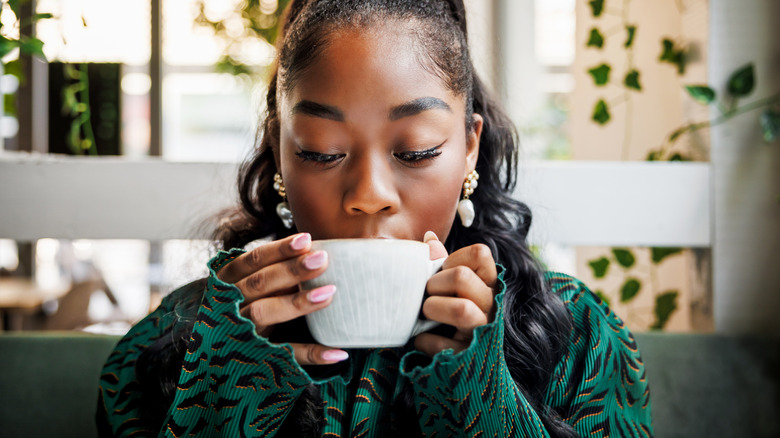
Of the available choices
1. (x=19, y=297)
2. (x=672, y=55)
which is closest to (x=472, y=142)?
(x=672, y=55)

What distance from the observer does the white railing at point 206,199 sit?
1.25 metres

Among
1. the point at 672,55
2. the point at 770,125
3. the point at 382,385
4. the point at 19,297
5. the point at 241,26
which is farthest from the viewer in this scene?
the point at 19,297

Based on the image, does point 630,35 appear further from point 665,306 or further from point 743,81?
point 665,306

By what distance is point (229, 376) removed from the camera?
26.9 inches

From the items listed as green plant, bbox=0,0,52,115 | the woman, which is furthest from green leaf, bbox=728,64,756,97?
green plant, bbox=0,0,52,115

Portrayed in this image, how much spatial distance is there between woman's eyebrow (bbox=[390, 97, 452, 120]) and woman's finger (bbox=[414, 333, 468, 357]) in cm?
27

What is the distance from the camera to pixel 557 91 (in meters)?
3.87

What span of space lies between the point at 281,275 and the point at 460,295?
0.60 feet

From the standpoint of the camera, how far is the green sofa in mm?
1079

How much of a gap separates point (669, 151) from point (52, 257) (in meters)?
5.09

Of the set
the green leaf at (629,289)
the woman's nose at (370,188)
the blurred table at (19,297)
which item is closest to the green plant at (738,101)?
the green leaf at (629,289)

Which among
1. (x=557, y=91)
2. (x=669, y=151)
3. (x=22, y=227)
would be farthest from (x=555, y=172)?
(x=557, y=91)

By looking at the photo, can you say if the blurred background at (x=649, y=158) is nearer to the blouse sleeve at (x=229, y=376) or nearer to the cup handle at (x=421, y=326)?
the blouse sleeve at (x=229, y=376)

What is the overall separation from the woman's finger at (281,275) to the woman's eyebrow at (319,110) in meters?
0.22
